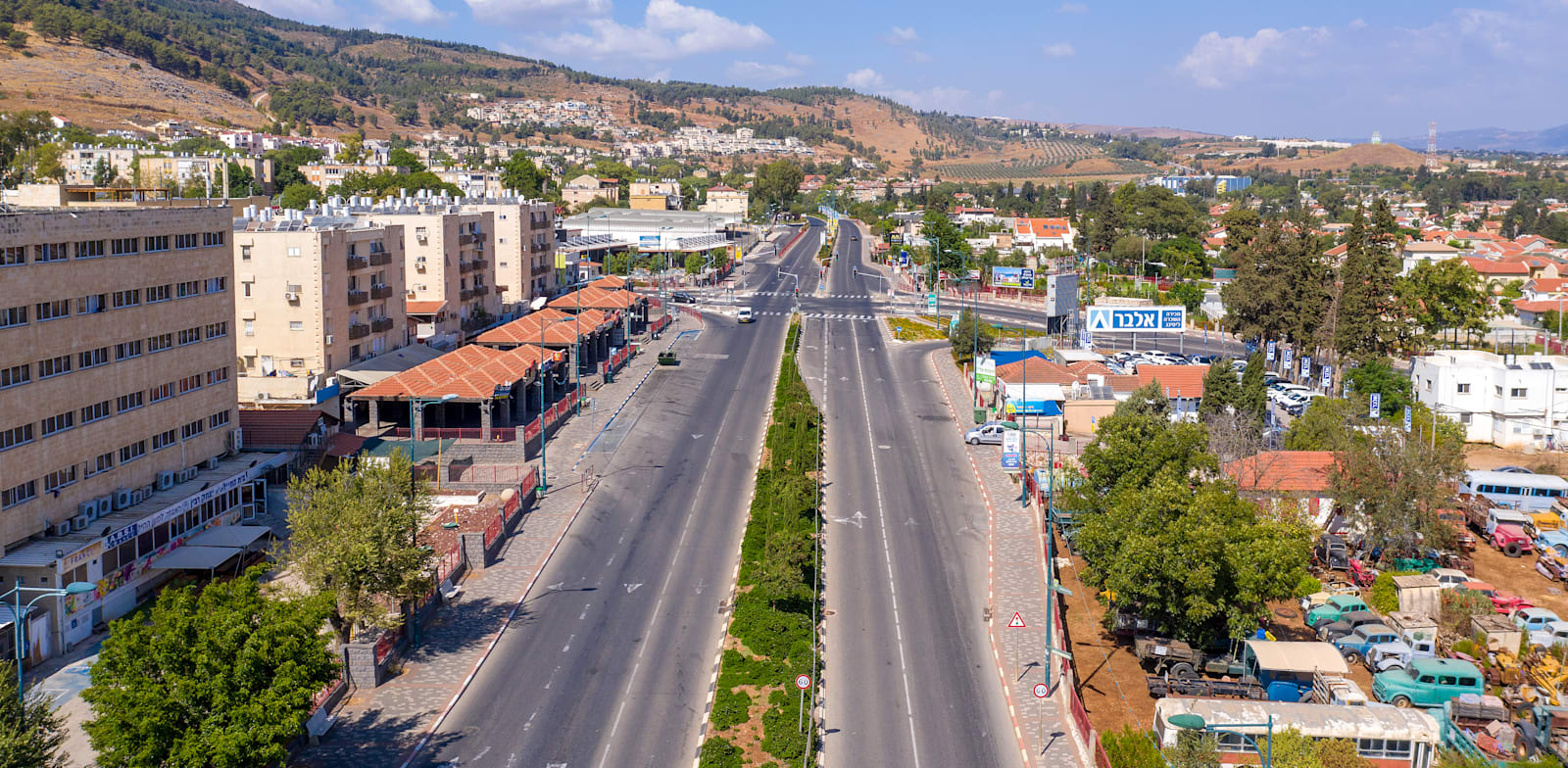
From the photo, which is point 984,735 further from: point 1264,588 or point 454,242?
point 454,242

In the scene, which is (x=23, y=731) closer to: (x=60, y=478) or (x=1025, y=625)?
(x=60, y=478)

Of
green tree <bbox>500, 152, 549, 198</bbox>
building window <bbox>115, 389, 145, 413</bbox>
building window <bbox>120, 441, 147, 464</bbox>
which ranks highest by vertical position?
green tree <bbox>500, 152, 549, 198</bbox>

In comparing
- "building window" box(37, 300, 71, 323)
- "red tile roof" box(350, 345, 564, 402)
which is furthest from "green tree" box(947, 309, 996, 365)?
"building window" box(37, 300, 71, 323)

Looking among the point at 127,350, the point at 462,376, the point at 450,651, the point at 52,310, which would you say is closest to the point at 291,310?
the point at 462,376

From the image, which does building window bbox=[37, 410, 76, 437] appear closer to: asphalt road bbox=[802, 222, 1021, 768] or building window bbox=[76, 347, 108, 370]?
building window bbox=[76, 347, 108, 370]

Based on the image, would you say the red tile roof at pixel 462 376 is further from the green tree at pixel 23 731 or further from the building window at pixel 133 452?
the green tree at pixel 23 731

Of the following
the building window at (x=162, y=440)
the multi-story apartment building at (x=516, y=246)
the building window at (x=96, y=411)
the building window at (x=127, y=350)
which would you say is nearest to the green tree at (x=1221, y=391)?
the building window at (x=162, y=440)
